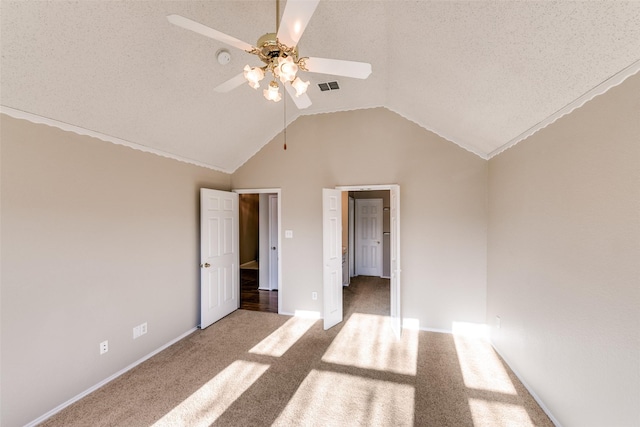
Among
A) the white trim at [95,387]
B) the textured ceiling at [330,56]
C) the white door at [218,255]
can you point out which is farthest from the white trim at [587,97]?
the white trim at [95,387]

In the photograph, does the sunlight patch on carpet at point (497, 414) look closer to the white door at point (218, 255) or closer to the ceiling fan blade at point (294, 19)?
the ceiling fan blade at point (294, 19)

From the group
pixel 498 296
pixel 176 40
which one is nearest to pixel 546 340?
pixel 498 296

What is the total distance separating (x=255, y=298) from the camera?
509 cm

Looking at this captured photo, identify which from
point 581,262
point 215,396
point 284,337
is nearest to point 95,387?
point 215,396

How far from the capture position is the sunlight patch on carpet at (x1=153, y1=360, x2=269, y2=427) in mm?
2076

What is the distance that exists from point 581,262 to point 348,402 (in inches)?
A: 79.8

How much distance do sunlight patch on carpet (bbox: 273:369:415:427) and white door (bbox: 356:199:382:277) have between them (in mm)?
4312

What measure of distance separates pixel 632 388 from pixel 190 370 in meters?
3.30

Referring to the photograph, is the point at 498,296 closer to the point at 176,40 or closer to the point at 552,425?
the point at 552,425

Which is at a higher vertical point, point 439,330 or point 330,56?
point 330,56

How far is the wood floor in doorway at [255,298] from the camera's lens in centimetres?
459

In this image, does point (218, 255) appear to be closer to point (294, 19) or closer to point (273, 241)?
point (273, 241)

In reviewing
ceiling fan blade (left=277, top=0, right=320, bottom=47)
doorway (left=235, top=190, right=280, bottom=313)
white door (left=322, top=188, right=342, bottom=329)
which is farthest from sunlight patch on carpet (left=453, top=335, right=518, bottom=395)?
ceiling fan blade (left=277, top=0, right=320, bottom=47)

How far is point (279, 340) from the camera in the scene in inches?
132
